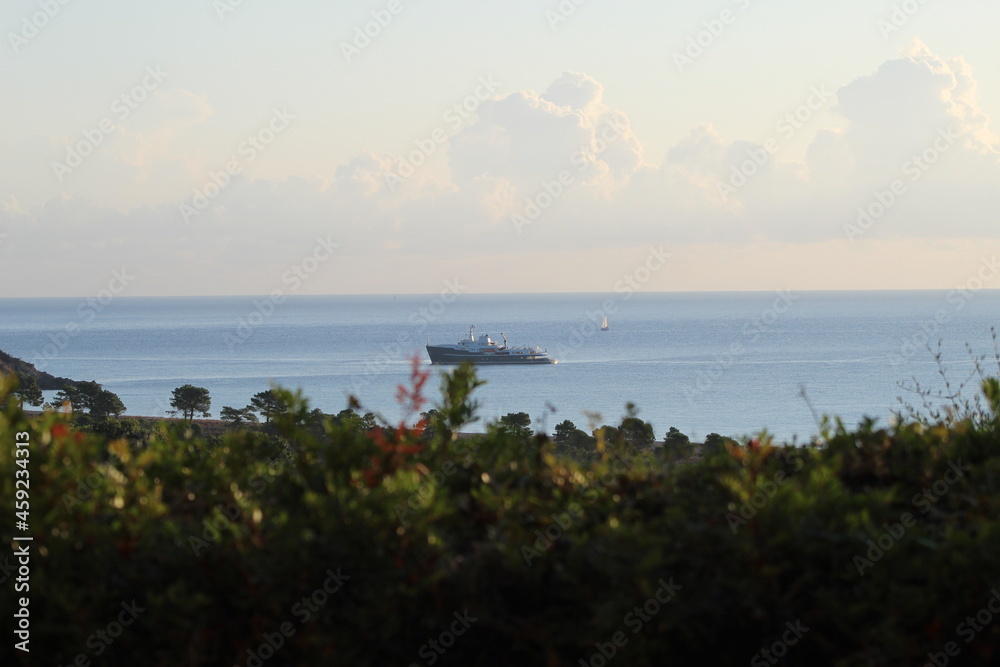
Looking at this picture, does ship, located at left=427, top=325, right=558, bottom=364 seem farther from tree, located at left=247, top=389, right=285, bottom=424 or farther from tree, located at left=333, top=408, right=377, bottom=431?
tree, located at left=333, top=408, right=377, bottom=431

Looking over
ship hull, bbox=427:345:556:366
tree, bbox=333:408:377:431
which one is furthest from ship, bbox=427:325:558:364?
tree, bbox=333:408:377:431

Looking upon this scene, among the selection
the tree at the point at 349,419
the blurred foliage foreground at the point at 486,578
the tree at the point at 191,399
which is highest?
the tree at the point at 191,399

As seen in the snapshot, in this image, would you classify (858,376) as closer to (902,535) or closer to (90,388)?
(90,388)

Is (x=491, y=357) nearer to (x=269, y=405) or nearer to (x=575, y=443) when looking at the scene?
(x=269, y=405)

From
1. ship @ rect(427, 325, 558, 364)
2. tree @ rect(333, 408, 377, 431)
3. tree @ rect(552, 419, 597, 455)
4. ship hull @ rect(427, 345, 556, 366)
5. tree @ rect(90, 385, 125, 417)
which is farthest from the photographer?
ship @ rect(427, 325, 558, 364)

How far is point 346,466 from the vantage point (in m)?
3.03

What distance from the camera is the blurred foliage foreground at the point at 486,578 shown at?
2.47 meters

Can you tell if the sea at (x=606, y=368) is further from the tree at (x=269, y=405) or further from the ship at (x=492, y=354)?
the tree at (x=269, y=405)

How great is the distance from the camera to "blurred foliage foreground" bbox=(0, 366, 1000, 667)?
2.47 m

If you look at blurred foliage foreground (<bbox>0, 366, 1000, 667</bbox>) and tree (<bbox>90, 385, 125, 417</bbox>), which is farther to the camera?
tree (<bbox>90, 385, 125, 417</bbox>)

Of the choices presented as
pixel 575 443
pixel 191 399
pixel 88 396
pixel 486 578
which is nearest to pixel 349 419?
pixel 486 578

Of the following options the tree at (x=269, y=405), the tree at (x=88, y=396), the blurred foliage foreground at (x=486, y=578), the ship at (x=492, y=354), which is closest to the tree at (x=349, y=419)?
the tree at (x=269, y=405)

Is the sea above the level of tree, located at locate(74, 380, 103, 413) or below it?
above

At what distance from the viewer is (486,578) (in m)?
2.60
